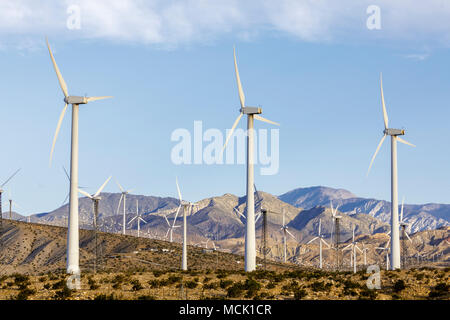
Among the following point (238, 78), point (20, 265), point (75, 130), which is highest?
point (238, 78)

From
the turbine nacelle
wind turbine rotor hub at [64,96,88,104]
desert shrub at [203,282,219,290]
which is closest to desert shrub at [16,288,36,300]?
desert shrub at [203,282,219,290]

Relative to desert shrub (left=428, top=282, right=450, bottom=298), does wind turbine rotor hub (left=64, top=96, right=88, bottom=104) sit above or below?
above

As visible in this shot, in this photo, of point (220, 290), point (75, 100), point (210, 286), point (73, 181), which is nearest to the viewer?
point (220, 290)

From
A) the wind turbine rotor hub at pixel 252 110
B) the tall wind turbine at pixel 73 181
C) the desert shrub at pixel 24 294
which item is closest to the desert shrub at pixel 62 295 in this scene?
the desert shrub at pixel 24 294

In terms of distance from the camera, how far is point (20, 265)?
598 ft

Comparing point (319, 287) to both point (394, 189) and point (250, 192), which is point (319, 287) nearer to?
point (250, 192)

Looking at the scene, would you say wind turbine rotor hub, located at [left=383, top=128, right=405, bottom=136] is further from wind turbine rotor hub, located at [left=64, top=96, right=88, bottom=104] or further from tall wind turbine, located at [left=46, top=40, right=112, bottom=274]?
wind turbine rotor hub, located at [left=64, top=96, right=88, bottom=104]

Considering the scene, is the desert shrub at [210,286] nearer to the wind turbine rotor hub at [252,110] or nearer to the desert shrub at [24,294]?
the desert shrub at [24,294]

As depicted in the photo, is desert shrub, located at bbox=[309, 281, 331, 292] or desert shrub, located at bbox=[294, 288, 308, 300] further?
desert shrub, located at bbox=[309, 281, 331, 292]

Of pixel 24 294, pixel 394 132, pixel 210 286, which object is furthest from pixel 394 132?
pixel 24 294
